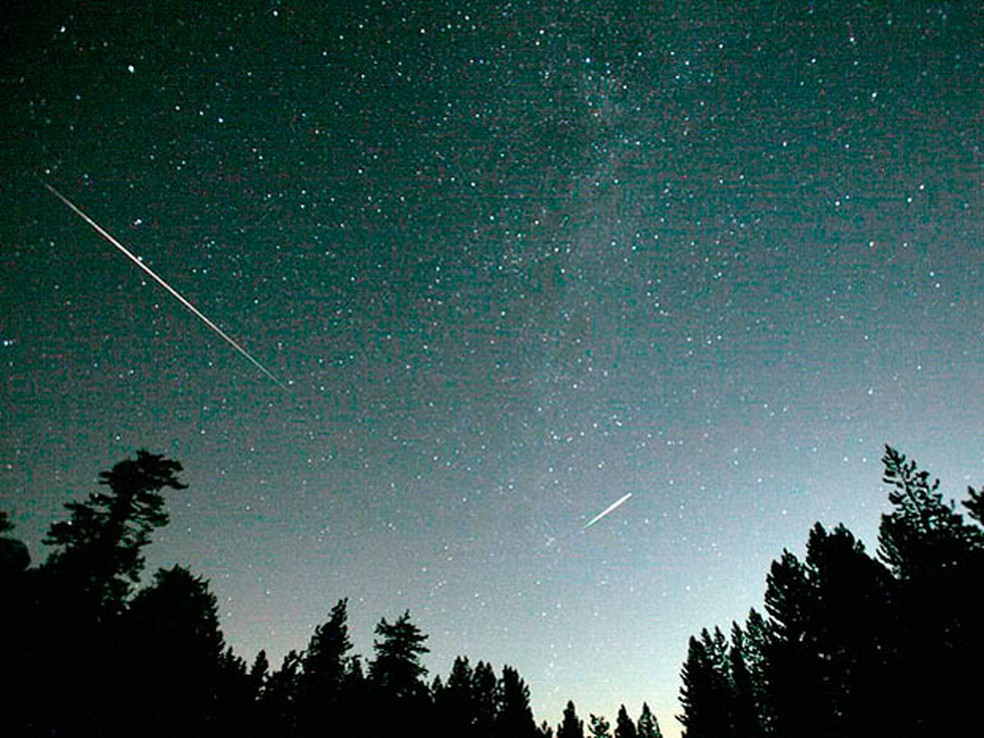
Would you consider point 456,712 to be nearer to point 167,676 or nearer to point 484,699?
point 484,699

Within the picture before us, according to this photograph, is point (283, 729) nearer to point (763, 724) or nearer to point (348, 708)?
point (348, 708)

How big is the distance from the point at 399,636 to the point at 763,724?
32.7 meters

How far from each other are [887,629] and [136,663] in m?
30.9

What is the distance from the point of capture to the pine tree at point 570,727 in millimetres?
50906

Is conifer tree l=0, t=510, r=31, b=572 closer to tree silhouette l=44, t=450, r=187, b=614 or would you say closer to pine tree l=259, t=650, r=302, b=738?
tree silhouette l=44, t=450, r=187, b=614

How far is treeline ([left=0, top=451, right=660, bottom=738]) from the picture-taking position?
964 centimetres

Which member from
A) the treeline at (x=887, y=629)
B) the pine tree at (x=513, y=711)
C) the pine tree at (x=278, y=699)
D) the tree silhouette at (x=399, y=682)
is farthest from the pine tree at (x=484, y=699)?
the pine tree at (x=278, y=699)

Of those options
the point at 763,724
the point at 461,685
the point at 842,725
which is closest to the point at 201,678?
the point at 842,725

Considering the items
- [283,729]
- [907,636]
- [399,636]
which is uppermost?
[399,636]

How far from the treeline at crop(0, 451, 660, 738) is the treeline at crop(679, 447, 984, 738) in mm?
23497

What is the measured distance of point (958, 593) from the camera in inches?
739

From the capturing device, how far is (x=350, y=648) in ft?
110

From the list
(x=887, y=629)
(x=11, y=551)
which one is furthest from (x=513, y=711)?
(x=11, y=551)

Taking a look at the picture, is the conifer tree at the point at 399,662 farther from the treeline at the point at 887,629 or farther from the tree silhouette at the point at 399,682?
the treeline at the point at 887,629
